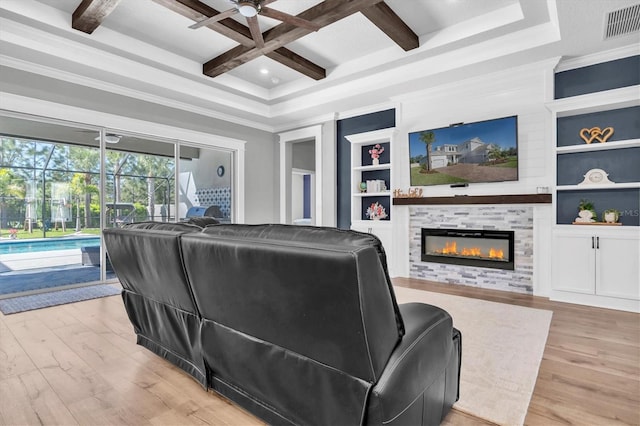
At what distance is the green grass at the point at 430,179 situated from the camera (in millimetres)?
4746

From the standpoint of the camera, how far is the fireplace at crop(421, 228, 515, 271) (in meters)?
4.38

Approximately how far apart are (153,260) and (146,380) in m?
0.74

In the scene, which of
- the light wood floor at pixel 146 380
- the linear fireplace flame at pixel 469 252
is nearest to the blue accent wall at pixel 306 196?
the linear fireplace flame at pixel 469 252

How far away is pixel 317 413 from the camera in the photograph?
133cm

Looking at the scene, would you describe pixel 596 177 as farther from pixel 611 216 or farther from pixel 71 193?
pixel 71 193

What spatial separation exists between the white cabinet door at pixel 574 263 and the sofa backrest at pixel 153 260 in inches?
153

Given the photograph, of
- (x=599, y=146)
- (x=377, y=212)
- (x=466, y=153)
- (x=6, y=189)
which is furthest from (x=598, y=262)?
(x=6, y=189)

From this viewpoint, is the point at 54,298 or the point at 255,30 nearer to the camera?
the point at 255,30

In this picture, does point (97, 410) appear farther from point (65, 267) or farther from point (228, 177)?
point (228, 177)

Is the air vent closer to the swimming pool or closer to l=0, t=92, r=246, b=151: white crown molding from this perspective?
l=0, t=92, r=246, b=151: white crown molding

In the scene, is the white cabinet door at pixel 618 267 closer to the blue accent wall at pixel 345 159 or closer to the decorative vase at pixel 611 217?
the decorative vase at pixel 611 217

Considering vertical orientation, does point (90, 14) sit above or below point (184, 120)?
above

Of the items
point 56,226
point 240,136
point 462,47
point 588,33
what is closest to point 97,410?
point 56,226

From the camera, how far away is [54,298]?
3.91 metres
